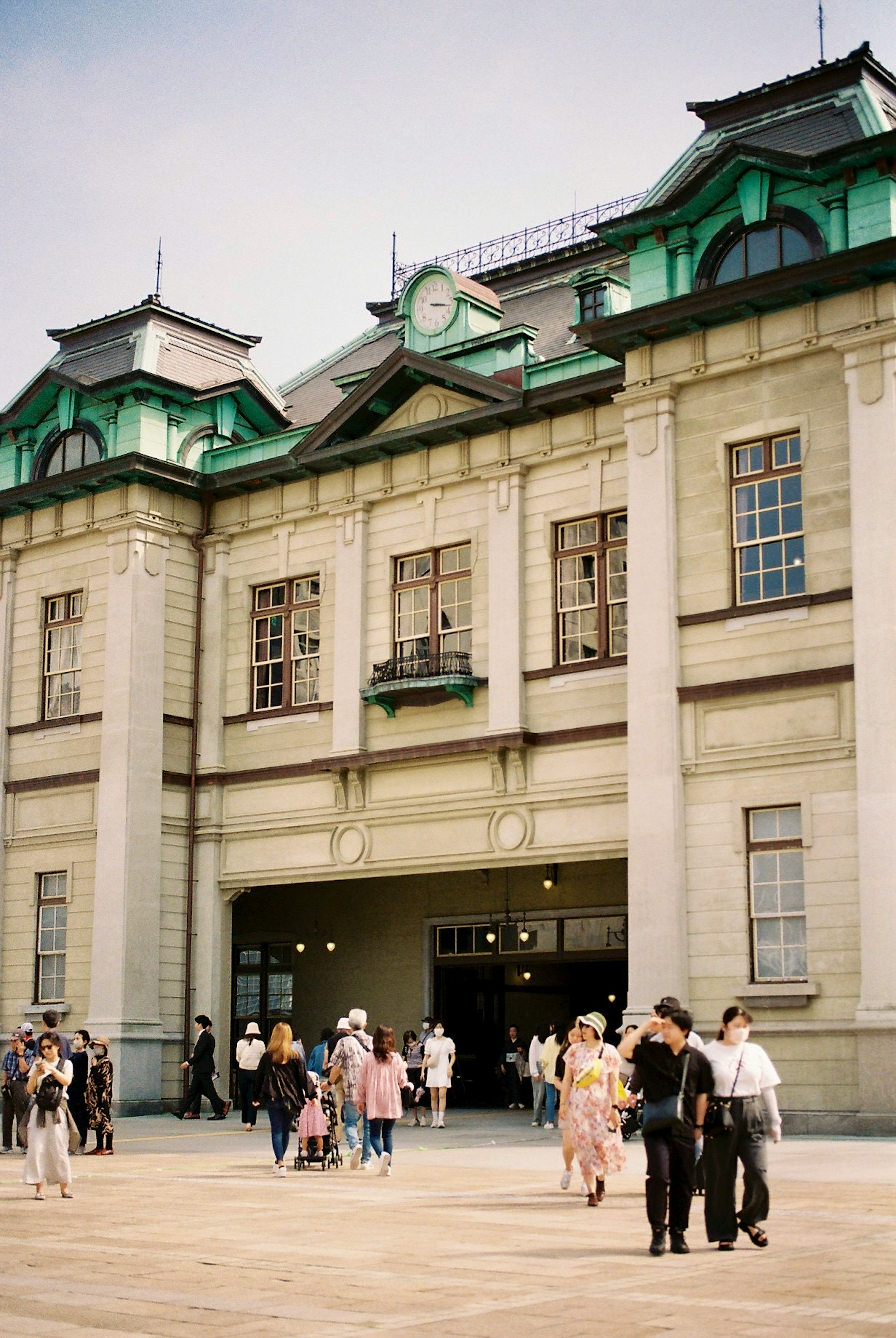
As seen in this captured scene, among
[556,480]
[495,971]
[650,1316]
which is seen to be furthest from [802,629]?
[650,1316]

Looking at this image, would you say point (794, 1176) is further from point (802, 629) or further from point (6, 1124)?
point (6, 1124)

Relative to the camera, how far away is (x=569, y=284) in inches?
1125

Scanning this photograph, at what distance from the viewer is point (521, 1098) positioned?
30.3 m

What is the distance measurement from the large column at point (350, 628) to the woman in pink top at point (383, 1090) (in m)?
9.81

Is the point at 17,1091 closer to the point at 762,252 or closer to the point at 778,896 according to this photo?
the point at 778,896

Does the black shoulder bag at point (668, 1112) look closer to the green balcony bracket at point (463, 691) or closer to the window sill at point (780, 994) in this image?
the window sill at point (780, 994)

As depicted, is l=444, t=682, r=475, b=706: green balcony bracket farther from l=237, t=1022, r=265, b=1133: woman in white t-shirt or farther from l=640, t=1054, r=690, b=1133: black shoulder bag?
l=640, t=1054, r=690, b=1133: black shoulder bag

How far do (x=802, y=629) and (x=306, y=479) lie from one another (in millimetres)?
10226

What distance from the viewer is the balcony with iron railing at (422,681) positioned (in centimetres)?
2578

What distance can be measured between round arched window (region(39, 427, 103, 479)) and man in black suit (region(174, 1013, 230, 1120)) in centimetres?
1009

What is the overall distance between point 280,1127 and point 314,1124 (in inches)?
30.7

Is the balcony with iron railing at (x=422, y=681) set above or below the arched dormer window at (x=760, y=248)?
below

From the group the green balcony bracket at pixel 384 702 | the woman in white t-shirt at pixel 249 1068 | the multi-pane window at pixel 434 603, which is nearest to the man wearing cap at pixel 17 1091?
the woman in white t-shirt at pixel 249 1068

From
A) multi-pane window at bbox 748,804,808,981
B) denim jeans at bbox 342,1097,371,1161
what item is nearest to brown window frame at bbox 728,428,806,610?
multi-pane window at bbox 748,804,808,981
